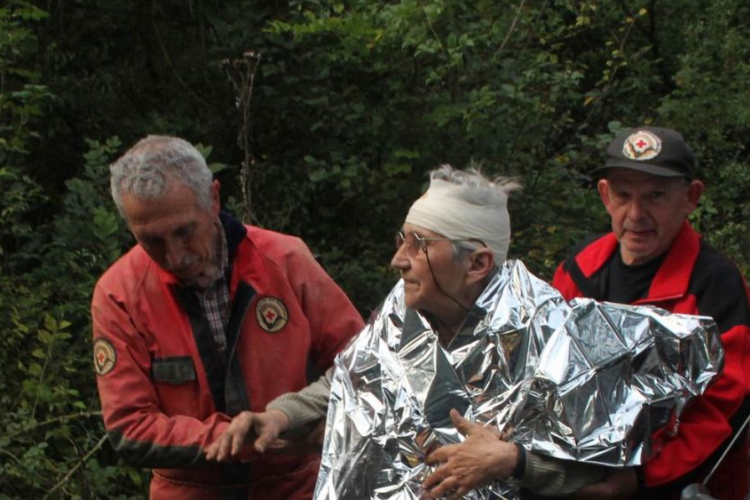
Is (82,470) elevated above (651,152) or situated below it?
below

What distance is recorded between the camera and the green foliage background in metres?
5.89

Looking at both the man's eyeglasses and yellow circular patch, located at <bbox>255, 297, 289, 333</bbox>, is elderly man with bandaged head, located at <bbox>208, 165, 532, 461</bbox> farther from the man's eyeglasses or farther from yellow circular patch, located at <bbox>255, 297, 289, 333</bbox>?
yellow circular patch, located at <bbox>255, 297, 289, 333</bbox>

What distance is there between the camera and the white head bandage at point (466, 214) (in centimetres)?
299

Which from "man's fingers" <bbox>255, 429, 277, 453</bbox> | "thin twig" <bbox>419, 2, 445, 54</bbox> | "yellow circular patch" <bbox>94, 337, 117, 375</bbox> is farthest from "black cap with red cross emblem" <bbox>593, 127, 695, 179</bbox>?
"thin twig" <bbox>419, 2, 445, 54</bbox>

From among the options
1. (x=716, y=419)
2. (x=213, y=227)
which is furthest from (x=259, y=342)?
(x=716, y=419)

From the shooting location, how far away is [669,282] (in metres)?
3.21

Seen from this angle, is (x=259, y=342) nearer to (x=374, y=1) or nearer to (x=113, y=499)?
(x=113, y=499)

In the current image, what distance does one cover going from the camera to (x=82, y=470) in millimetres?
5309

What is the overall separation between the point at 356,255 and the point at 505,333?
4261mm

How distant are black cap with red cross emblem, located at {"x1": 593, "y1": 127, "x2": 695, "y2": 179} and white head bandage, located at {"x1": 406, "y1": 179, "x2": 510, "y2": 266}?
0.44 metres

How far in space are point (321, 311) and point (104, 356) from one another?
0.64 m

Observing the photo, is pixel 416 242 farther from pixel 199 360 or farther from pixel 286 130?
pixel 286 130

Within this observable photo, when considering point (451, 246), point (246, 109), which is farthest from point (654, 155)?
point (246, 109)

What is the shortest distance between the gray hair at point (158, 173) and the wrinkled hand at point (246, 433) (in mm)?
618
